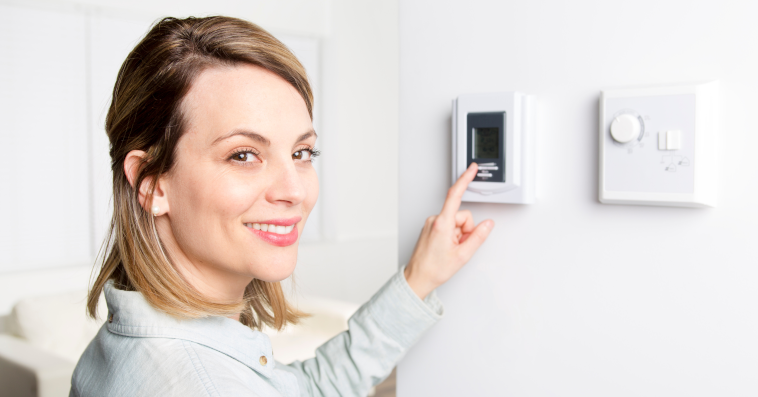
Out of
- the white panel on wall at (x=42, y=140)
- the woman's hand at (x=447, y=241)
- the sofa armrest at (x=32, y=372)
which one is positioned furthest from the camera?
the white panel on wall at (x=42, y=140)

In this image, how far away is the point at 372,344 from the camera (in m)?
1.02

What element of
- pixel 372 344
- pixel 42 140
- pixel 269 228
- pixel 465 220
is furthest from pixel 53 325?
pixel 465 220

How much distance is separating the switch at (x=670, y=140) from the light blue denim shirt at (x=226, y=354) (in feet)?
1.43

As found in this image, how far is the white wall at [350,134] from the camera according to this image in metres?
4.63

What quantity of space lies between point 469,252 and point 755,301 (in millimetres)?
377

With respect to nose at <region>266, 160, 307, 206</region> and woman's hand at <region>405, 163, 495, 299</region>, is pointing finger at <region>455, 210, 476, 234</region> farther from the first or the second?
nose at <region>266, 160, 307, 206</region>

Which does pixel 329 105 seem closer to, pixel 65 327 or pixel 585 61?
pixel 65 327

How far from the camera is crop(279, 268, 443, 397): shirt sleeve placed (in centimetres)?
97

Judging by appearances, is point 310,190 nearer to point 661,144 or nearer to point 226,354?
point 226,354

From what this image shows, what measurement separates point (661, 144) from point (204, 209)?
584 mm

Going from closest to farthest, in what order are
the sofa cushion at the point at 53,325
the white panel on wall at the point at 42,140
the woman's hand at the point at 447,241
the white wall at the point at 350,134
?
the woman's hand at the point at 447,241, the sofa cushion at the point at 53,325, the white panel on wall at the point at 42,140, the white wall at the point at 350,134

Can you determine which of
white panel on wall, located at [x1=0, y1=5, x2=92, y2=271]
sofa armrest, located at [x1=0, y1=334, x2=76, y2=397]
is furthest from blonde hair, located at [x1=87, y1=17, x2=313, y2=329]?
white panel on wall, located at [x1=0, y1=5, x2=92, y2=271]

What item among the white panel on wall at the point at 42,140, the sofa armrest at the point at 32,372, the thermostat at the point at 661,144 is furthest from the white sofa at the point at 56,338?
the thermostat at the point at 661,144

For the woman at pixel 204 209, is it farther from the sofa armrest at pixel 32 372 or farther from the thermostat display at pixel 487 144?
the sofa armrest at pixel 32 372
